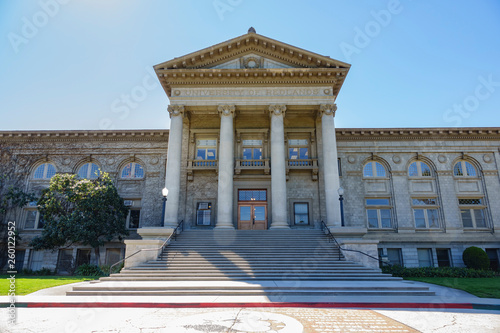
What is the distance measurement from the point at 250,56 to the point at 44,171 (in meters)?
20.5

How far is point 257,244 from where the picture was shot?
61.1ft

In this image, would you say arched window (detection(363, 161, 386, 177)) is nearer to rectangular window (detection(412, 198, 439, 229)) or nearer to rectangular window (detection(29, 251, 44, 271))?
rectangular window (detection(412, 198, 439, 229))

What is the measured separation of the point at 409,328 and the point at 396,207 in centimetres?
2194

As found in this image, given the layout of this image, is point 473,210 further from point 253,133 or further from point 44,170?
point 44,170

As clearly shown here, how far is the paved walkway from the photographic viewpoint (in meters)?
7.15

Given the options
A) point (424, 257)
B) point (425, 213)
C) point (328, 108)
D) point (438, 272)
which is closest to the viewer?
point (438, 272)

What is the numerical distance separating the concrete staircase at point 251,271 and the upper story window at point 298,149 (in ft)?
27.2

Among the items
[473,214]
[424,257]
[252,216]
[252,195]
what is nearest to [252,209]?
[252,216]

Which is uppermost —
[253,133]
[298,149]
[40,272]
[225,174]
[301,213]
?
[253,133]

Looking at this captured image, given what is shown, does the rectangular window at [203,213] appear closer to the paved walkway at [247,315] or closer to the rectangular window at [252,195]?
the rectangular window at [252,195]

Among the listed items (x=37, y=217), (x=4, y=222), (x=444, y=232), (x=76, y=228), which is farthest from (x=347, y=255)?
(x=4, y=222)

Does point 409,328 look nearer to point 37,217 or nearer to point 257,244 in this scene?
point 257,244

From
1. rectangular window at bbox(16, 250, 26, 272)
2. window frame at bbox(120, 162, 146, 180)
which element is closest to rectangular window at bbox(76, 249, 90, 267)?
rectangular window at bbox(16, 250, 26, 272)

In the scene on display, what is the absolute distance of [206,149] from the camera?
89.5ft
